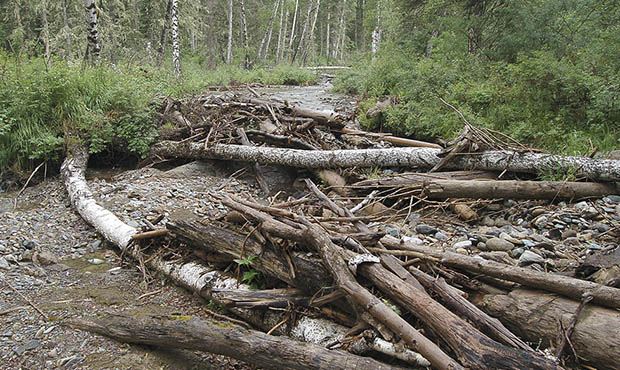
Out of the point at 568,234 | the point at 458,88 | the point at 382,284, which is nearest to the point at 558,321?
the point at 382,284

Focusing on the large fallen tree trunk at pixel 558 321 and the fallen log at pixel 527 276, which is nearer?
the large fallen tree trunk at pixel 558 321

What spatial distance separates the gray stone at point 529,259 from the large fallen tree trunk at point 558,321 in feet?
2.84

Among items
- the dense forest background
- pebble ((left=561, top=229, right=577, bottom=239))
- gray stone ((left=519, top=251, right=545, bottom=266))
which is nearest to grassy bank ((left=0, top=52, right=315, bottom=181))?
the dense forest background

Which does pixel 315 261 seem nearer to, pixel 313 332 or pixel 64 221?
pixel 313 332

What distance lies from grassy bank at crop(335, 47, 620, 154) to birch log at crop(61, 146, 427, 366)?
5502 mm

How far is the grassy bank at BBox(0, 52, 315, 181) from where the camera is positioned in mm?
8594

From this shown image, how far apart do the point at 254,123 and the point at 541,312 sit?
8.14 metres

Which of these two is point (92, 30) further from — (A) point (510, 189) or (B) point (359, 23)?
(B) point (359, 23)

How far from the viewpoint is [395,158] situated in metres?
7.64

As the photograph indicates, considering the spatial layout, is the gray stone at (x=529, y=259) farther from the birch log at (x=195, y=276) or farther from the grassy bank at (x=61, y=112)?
the grassy bank at (x=61, y=112)

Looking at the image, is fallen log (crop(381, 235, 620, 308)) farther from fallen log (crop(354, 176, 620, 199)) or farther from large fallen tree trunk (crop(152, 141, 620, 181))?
large fallen tree trunk (crop(152, 141, 620, 181))

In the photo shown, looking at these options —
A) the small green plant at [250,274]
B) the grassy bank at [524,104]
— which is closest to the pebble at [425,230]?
the small green plant at [250,274]

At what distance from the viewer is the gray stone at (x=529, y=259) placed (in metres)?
4.19

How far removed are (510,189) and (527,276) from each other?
286 cm
